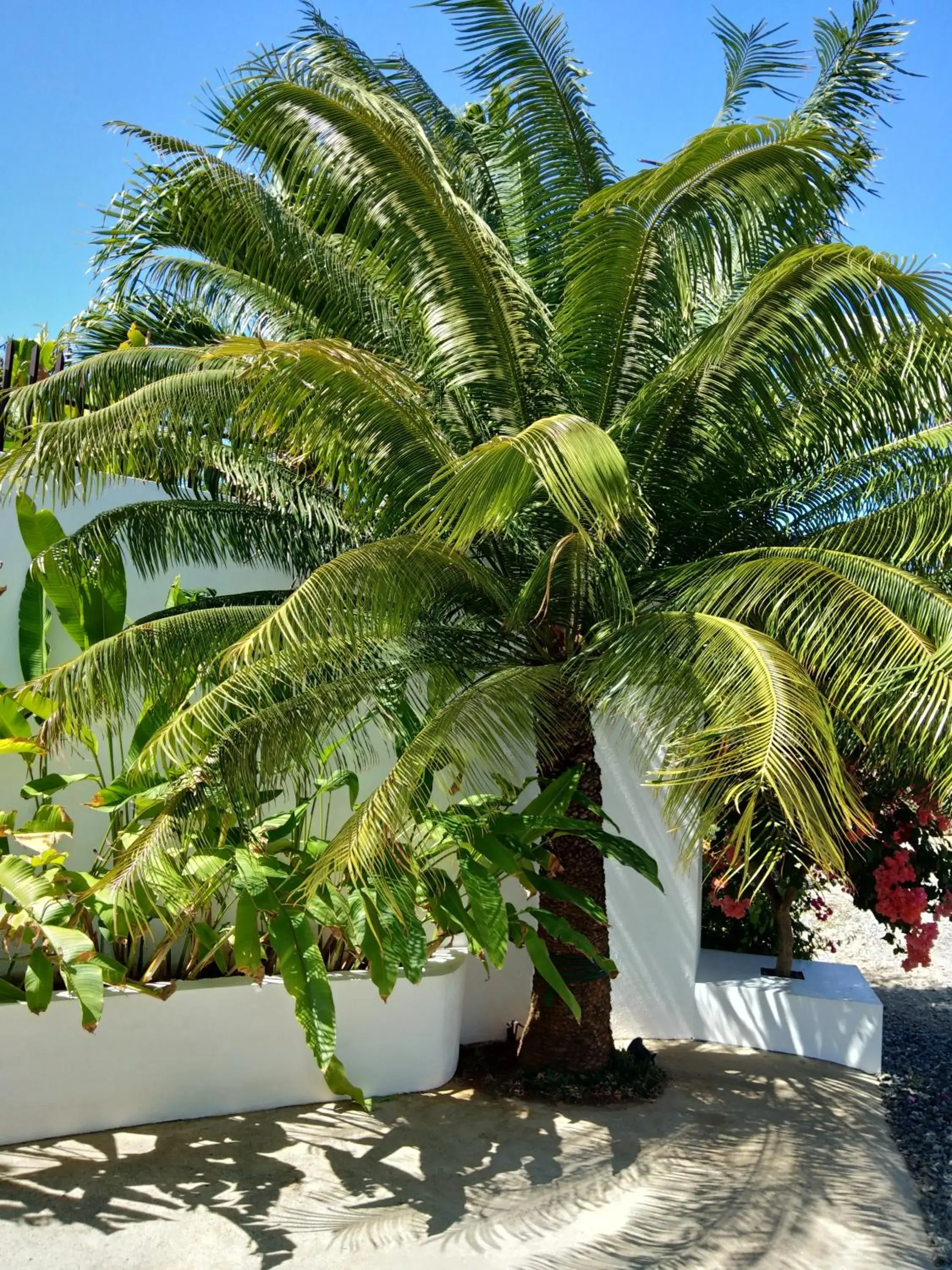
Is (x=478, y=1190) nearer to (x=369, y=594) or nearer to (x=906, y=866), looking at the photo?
(x=369, y=594)

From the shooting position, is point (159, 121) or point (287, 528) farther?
point (287, 528)

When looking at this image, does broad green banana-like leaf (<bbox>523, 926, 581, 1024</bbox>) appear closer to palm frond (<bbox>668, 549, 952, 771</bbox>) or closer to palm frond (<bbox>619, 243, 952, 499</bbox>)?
palm frond (<bbox>668, 549, 952, 771</bbox>)

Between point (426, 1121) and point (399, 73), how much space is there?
18.0 feet

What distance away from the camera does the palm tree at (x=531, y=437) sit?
13.4 feet

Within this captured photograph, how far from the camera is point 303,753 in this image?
4.69 metres

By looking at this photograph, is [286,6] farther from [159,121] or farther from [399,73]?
[159,121]

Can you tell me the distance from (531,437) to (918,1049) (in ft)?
17.6

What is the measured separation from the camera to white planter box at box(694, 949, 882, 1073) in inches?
250

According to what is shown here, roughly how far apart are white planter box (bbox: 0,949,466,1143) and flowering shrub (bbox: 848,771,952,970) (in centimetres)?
284

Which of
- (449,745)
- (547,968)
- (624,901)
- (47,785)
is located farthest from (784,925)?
(47,785)

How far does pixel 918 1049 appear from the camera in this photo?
6.89 m

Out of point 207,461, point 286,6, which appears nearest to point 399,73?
point 286,6

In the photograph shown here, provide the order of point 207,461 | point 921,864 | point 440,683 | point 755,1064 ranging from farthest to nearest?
point 921,864, point 755,1064, point 207,461, point 440,683

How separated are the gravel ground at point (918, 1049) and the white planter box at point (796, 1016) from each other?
10.6 inches
